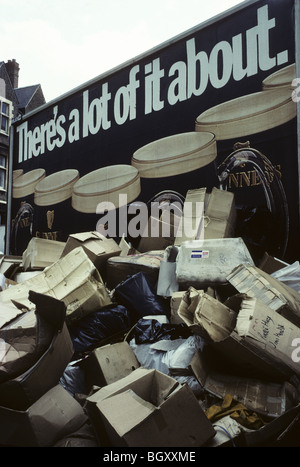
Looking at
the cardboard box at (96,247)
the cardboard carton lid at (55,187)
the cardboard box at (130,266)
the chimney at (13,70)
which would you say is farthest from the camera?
the chimney at (13,70)

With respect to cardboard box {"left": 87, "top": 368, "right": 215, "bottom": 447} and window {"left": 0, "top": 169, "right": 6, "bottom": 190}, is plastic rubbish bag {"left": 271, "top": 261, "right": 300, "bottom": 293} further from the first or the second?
window {"left": 0, "top": 169, "right": 6, "bottom": 190}

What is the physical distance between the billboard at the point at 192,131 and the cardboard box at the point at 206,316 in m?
1.44

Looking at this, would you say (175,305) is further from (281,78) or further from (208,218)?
(281,78)

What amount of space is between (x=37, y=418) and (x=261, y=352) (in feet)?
4.01

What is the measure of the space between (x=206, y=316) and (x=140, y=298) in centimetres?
103

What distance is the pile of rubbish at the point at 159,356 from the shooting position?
1846 mm

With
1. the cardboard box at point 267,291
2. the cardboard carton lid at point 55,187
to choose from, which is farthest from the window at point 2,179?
the cardboard box at point 267,291

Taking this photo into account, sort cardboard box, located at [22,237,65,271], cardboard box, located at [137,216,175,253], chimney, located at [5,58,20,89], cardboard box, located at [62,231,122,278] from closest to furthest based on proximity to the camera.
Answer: cardboard box, located at [62,231,122,278]
cardboard box, located at [137,216,175,253]
cardboard box, located at [22,237,65,271]
chimney, located at [5,58,20,89]

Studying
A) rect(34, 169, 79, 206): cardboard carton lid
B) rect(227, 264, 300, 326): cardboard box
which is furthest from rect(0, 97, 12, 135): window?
rect(227, 264, 300, 326): cardboard box

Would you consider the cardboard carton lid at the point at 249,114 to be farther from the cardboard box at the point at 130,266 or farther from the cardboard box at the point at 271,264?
the cardboard box at the point at 130,266

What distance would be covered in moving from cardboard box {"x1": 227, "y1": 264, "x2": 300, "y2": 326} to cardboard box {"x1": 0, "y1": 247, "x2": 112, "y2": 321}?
3.71 feet

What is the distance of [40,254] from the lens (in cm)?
467

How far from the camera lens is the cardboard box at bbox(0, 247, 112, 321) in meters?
3.08

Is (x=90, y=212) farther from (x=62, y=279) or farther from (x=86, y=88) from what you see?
(x=62, y=279)
